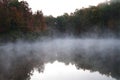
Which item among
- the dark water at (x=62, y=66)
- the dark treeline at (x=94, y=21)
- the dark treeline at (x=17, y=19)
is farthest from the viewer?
the dark treeline at (x=94, y=21)

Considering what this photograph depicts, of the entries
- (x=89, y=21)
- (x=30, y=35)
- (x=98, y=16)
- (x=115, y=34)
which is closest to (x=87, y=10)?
(x=89, y=21)

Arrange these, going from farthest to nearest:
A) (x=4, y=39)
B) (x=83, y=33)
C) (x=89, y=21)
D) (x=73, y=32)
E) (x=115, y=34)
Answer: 1. (x=73, y=32)
2. (x=83, y=33)
3. (x=89, y=21)
4. (x=115, y=34)
5. (x=4, y=39)

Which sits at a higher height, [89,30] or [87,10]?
[87,10]

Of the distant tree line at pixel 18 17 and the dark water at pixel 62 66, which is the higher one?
the distant tree line at pixel 18 17

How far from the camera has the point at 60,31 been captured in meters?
86.8

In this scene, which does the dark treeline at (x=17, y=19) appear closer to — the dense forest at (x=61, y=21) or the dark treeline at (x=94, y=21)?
the dense forest at (x=61, y=21)

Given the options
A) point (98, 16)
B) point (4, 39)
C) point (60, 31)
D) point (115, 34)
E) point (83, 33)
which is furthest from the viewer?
point (60, 31)

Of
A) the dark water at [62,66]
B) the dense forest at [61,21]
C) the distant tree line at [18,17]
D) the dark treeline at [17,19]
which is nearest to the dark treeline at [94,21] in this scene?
the dense forest at [61,21]

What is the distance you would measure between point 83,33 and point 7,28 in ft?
113

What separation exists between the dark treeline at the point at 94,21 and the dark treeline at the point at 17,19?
45.4 ft

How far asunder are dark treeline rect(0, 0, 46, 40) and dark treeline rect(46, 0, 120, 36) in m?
13.8

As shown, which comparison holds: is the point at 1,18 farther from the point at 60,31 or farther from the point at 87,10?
the point at 60,31

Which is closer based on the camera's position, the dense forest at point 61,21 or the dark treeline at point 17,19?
the dark treeline at point 17,19

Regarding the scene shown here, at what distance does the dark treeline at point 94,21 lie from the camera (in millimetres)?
56562
